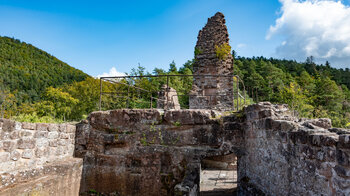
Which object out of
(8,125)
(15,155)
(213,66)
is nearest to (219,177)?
(213,66)

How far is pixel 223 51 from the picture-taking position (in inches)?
495

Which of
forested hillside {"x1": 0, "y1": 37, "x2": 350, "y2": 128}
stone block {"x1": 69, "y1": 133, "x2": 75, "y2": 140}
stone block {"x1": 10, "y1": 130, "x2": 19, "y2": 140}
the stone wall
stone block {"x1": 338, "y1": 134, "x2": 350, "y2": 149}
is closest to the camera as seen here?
stone block {"x1": 338, "y1": 134, "x2": 350, "y2": 149}

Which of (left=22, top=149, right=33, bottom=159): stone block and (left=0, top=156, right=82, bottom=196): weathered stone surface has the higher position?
(left=22, top=149, right=33, bottom=159): stone block

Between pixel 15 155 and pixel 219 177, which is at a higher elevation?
pixel 15 155

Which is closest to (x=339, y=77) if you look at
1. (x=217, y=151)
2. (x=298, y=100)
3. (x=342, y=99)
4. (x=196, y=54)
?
(x=342, y=99)

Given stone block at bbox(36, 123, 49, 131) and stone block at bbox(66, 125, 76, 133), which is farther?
stone block at bbox(66, 125, 76, 133)

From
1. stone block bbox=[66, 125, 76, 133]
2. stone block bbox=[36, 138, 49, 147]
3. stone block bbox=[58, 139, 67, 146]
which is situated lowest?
stone block bbox=[58, 139, 67, 146]

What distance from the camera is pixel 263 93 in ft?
145

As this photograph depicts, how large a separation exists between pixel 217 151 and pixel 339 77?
212 ft

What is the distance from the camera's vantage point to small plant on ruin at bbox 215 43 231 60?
12.6m

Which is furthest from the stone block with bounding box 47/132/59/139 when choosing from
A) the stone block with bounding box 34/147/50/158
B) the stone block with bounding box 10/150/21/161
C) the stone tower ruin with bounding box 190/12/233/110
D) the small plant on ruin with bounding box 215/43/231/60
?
the small plant on ruin with bounding box 215/43/231/60

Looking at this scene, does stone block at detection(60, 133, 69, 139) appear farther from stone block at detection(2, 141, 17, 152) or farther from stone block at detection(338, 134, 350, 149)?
stone block at detection(338, 134, 350, 149)

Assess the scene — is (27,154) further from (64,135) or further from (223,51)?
(223,51)

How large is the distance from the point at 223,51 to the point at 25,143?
10.2m
